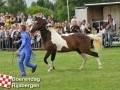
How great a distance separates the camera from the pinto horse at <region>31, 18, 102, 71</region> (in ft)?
61.9

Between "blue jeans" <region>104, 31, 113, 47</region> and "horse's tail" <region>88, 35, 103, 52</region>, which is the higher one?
"horse's tail" <region>88, 35, 103, 52</region>

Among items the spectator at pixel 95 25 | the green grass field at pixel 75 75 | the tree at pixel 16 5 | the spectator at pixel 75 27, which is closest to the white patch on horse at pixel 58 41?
the green grass field at pixel 75 75

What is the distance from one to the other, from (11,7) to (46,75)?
2475 inches

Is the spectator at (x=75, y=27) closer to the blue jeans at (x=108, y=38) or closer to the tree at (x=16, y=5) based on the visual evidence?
the blue jeans at (x=108, y=38)

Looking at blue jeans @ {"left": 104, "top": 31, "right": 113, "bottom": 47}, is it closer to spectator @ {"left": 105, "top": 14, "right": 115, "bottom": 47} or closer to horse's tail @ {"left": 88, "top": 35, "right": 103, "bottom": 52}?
spectator @ {"left": 105, "top": 14, "right": 115, "bottom": 47}

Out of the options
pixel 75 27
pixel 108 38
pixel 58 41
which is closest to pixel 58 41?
pixel 58 41

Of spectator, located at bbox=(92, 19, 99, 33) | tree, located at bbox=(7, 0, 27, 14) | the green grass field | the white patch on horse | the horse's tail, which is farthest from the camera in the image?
tree, located at bbox=(7, 0, 27, 14)

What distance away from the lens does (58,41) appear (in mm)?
18922

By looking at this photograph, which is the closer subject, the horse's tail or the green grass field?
the green grass field

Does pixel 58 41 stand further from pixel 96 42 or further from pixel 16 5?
pixel 16 5

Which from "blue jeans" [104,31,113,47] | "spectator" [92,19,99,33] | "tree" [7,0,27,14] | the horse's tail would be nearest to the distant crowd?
"blue jeans" [104,31,113,47]

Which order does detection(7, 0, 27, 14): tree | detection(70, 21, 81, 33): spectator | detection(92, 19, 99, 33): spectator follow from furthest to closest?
detection(7, 0, 27, 14): tree, detection(92, 19, 99, 33): spectator, detection(70, 21, 81, 33): spectator

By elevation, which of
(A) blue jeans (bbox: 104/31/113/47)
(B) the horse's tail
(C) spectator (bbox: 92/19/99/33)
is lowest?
(A) blue jeans (bbox: 104/31/113/47)

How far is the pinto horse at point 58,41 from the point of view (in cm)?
1886
